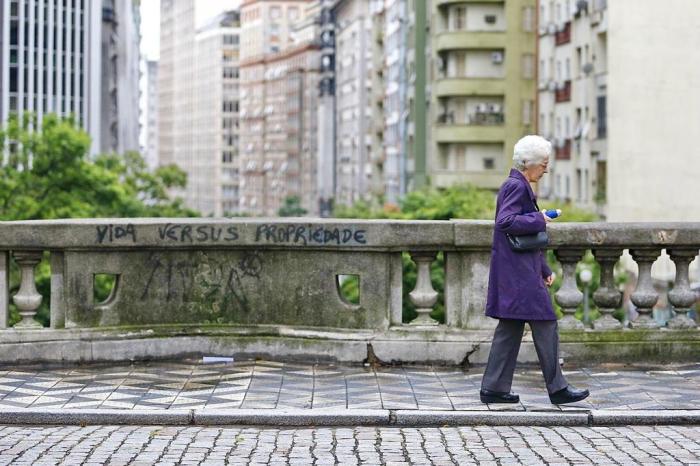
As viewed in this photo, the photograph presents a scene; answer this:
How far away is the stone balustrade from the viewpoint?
46.1ft

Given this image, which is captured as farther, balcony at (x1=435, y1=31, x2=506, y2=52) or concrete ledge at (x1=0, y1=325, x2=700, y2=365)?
balcony at (x1=435, y1=31, x2=506, y2=52)

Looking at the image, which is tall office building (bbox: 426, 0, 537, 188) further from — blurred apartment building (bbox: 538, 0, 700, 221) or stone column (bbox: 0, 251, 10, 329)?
stone column (bbox: 0, 251, 10, 329)

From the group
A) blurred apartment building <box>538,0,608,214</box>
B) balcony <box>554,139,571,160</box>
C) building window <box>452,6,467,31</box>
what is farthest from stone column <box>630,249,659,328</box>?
building window <box>452,6,467,31</box>

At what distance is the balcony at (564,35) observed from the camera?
3245 inches

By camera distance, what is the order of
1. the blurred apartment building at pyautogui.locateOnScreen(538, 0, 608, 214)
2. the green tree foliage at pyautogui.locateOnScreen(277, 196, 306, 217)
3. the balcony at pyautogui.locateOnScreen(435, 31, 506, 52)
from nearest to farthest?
1. the blurred apartment building at pyautogui.locateOnScreen(538, 0, 608, 214)
2. the balcony at pyautogui.locateOnScreen(435, 31, 506, 52)
3. the green tree foliage at pyautogui.locateOnScreen(277, 196, 306, 217)

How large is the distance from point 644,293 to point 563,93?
2780 inches

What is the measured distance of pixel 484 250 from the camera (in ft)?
46.1

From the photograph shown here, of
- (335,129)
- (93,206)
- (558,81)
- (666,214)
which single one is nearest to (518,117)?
(558,81)

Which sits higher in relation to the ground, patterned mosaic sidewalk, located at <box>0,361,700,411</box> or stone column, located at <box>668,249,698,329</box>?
stone column, located at <box>668,249,698,329</box>

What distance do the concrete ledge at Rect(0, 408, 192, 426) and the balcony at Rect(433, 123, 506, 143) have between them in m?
86.1

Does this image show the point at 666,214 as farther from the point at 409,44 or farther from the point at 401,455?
the point at 401,455

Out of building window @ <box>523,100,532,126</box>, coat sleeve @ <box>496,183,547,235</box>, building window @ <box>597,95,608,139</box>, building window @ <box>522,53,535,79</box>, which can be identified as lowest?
coat sleeve @ <box>496,183,547,235</box>

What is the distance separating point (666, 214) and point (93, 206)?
2163cm

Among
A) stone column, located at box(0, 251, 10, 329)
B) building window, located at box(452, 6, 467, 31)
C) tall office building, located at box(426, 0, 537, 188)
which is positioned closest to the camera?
stone column, located at box(0, 251, 10, 329)
